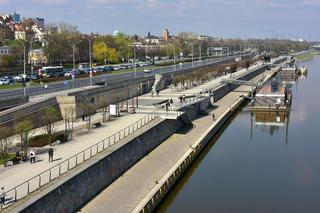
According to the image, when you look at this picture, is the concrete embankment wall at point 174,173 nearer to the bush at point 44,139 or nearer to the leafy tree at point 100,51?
the bush at point 44,139

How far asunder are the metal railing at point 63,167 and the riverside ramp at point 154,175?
242 cm

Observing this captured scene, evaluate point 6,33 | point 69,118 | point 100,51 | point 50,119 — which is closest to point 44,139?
point 50,119

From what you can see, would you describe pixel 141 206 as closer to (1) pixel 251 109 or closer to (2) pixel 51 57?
(1) pixel 251 109

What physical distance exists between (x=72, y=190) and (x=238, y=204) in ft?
37.3

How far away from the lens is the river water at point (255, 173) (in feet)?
99.5

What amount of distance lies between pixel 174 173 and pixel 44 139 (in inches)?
397

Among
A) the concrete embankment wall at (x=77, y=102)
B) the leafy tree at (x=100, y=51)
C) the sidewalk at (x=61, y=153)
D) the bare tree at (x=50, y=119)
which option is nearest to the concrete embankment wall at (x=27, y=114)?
the concrete embankment wall at (x=77, y=102)

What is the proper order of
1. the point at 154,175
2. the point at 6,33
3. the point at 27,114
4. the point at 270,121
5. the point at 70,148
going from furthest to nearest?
the point at 6,33 < the point at 270,121 < the point at 27,114 < the point at 70,148 < the point at 154,175

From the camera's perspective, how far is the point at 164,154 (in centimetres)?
3809

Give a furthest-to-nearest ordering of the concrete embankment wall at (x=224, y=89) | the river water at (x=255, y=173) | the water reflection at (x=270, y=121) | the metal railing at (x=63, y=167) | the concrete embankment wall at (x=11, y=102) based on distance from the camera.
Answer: the concrete embankment wall at (x=224, y=89) < the water reflection at (x=270, y=121) < the concrete embankment wall at (x=11, y=102) < the river water at (x=255, y=173) < the metal railing at (x=63, y=167)

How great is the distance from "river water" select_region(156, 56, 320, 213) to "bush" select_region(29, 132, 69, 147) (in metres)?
9.31

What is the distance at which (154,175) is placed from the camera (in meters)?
31.8

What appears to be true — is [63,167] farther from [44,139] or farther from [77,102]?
[77,102]

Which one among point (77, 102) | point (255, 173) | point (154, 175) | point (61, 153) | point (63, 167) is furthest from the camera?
point (77, 102)
